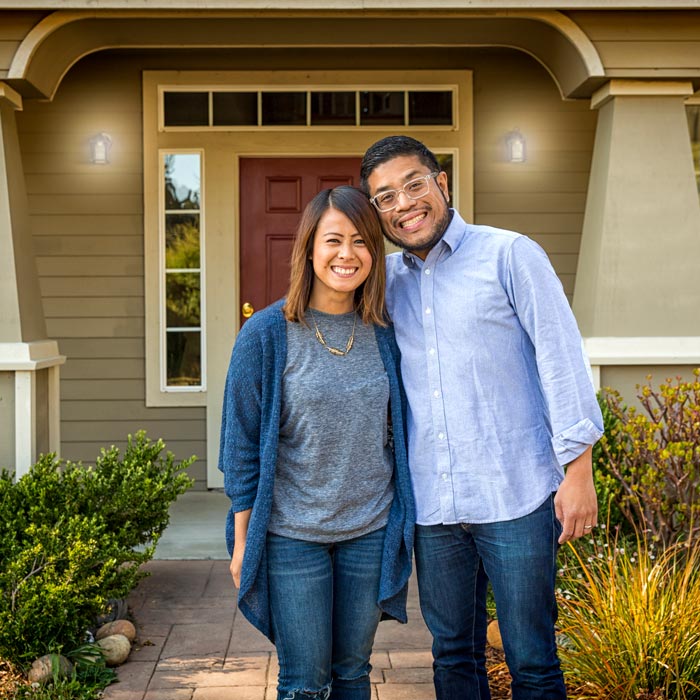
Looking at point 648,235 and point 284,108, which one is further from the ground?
point 284,108

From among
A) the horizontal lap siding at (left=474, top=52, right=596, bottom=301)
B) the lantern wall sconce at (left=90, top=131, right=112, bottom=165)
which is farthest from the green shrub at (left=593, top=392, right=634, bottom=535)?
the lantern wall sconce at (left=90, top=131, right=112, bottom=165)

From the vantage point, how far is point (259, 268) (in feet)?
19.8

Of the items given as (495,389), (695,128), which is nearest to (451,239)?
(495,389)

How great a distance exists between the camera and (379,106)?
19.6 feet

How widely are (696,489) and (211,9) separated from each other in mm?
3291

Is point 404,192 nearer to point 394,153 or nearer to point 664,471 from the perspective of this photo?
point 394,153

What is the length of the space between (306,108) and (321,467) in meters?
4.21

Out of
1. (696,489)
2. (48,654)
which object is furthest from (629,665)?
Result: (48,654)

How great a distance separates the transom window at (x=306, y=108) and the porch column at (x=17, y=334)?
1413 millimetres

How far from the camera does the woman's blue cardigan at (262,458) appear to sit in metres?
2.18

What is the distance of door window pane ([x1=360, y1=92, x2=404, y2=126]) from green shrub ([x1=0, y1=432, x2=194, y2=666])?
9.42 ft

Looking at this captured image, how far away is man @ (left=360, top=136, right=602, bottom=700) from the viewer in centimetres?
220

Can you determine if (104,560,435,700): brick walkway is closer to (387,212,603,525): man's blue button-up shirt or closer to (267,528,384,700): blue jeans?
(267,528,384,700): blue jeans

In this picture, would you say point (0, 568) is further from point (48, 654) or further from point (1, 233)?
point (1, 233)
